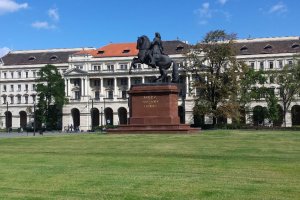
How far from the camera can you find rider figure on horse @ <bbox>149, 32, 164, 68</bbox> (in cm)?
4447

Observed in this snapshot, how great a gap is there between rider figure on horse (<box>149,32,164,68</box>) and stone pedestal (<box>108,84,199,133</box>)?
2648 millimetres

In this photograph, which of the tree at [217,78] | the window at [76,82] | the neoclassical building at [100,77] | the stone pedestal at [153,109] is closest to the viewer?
the stone pedestal at [153,109]

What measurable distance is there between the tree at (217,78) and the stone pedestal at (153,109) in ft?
105

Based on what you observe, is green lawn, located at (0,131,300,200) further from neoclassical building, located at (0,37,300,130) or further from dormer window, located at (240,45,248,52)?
dormer window, located at (240,45,248,52)

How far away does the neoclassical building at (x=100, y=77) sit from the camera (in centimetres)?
11944

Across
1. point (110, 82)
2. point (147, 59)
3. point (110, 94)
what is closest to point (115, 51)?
point (110, 82)

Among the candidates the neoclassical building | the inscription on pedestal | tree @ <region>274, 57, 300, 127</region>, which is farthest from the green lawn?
the neoclassical building

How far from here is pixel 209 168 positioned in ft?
56.9

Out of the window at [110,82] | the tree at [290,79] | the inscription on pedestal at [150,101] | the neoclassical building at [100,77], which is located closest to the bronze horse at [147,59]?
the inscription on pedestal at [150,101]

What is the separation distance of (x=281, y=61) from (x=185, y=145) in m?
94.1

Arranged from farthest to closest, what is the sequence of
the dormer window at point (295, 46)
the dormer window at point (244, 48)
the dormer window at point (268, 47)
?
the dormer window at point (244, 48) → the dormer window at point (268, 47) → the dormer window at point (295, 46)

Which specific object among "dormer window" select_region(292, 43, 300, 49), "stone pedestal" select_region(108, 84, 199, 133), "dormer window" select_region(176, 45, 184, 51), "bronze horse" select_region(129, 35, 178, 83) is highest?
"dormer window" select_region(176, 45, 184, 51)

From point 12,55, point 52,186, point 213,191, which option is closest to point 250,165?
point 213,191

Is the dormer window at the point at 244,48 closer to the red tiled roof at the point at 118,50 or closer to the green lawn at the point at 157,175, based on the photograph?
the red tiled roof at the point at 118,50
